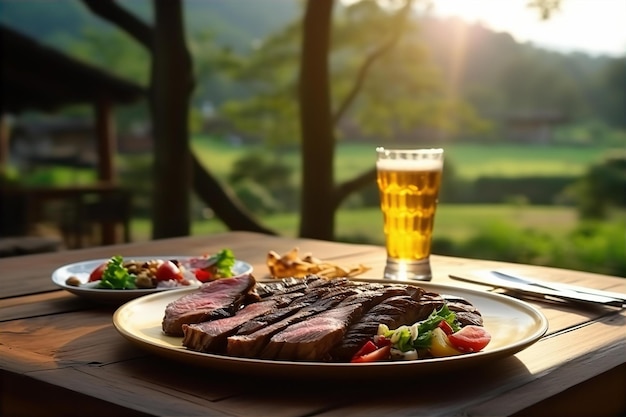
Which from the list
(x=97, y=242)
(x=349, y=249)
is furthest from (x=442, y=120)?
(x=349, y=249)

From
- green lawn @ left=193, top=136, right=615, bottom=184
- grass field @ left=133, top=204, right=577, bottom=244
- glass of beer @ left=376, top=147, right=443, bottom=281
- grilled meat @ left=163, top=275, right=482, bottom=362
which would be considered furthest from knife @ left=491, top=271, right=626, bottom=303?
green lawn @ left=193, top=136, right=615, bottom=184

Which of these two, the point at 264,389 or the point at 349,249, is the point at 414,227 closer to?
the point at 349,249

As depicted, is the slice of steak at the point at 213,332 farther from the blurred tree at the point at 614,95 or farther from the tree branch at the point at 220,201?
the blurred tree at the point at 614,95

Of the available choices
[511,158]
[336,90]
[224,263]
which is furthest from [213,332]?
[511,158]

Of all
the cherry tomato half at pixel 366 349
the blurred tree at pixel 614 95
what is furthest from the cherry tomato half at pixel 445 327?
the blurred tree at pixel 614 95

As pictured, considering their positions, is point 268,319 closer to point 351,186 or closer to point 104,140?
point 351,186
